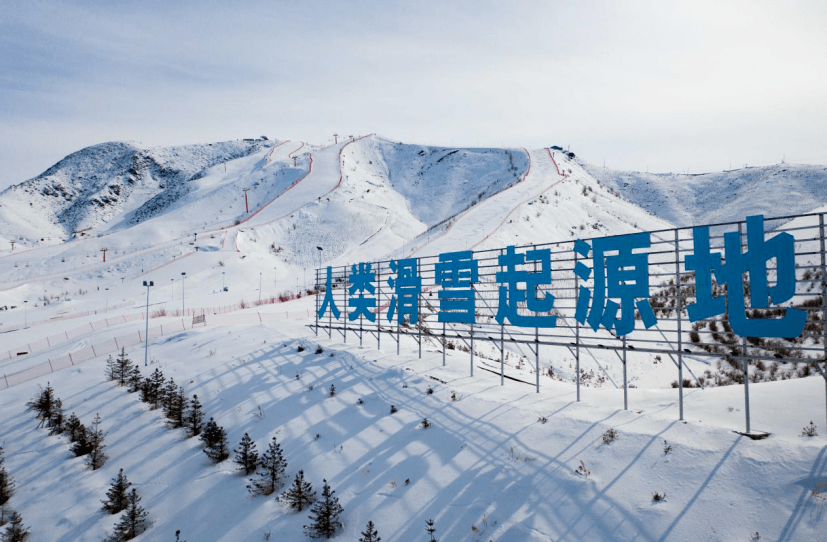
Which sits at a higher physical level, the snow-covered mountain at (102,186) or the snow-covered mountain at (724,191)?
the snow-covered mountain at (102,186)

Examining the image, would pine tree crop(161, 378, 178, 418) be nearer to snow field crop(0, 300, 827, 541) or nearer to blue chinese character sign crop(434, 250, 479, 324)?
snow field crop(0, 300, 827, 541)

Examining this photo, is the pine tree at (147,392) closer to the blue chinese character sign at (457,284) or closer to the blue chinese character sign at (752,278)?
the blue chinese character sign at (457,284)

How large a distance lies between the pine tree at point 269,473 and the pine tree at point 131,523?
1878mm

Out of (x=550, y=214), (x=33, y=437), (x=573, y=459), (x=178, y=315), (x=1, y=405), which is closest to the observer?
(x=573, y=459)

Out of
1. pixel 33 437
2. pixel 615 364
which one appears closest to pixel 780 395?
pixel 615 364

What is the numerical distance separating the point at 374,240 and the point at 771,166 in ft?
230

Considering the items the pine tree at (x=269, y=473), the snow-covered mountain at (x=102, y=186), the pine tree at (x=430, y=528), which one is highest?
the snow-covered mountain at (x=102, y=186)

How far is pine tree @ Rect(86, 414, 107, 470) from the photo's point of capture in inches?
399

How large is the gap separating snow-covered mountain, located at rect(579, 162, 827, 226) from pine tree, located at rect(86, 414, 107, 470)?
65.1 metres

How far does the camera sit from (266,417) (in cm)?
1109

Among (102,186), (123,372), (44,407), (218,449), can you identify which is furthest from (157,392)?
(102,186)

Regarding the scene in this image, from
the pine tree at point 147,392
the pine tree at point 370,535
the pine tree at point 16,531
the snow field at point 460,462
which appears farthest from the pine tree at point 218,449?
the pine tree at point 147,392

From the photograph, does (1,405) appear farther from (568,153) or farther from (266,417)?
(568,153)

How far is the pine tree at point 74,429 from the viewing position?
11.3 metres
